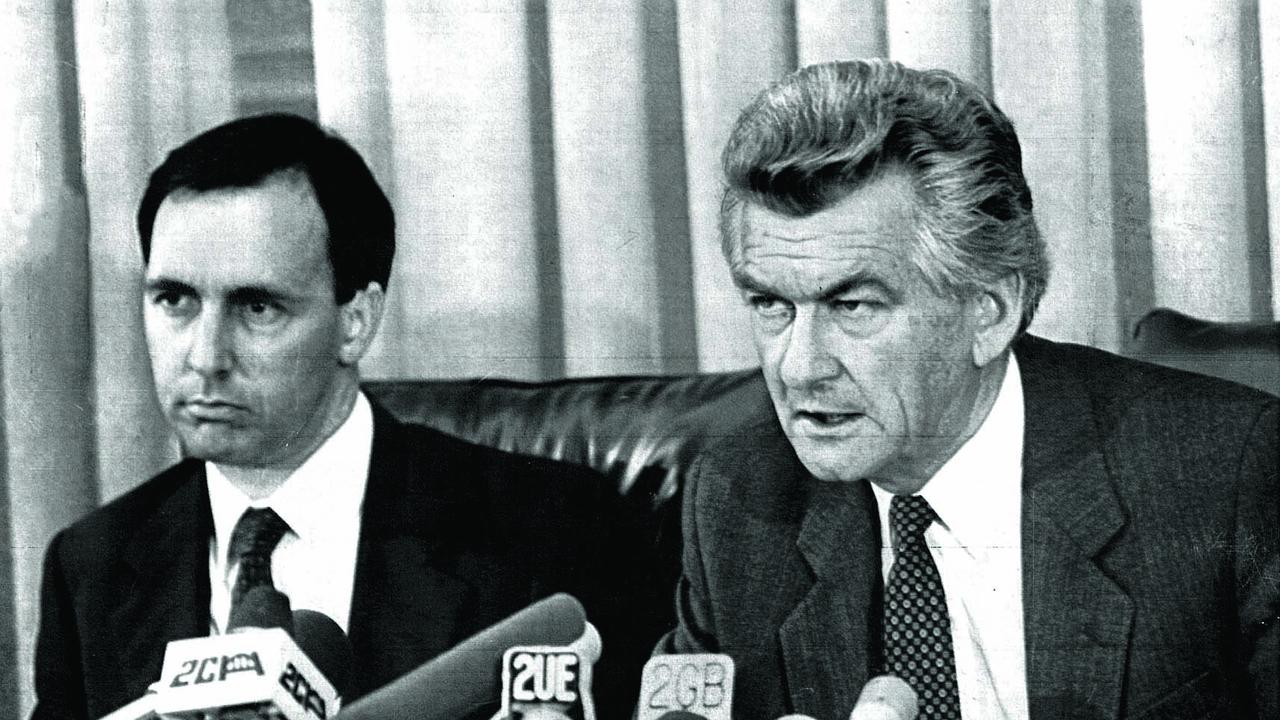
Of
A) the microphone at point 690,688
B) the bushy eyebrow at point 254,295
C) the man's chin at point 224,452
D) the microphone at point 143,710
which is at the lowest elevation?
the microphone at point 690,688

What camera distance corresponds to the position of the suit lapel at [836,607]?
2.07 meters

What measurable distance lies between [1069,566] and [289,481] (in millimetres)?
1032

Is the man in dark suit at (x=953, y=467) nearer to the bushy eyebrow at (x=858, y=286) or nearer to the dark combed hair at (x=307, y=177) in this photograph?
the bushy eyebrow at (x=858, y=286)

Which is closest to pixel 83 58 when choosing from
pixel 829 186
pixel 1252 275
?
pixel 829 186

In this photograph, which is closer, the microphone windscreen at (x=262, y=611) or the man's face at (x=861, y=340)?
the man's face at (x=861, y=340)

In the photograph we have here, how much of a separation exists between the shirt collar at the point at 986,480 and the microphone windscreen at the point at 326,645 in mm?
803

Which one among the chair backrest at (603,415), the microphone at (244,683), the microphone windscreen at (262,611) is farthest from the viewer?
the chair backrest at (603,415)

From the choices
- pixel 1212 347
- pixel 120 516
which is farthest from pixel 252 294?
pixel 1212 347

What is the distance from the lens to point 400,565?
2.20 metres

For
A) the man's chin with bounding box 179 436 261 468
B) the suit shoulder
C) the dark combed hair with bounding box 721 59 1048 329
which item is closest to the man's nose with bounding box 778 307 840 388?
the dark combed hair with bounding box 721 59 1048 329

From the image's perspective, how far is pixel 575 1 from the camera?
228 cm

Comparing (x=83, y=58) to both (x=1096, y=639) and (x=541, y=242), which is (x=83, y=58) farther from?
(x=1096, y=639)

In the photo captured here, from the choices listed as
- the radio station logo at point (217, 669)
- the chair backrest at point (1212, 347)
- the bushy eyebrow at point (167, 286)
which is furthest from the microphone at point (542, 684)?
the chair backrest at point (1212, 347)

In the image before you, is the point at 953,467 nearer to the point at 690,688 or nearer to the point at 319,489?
the point at 690,688
